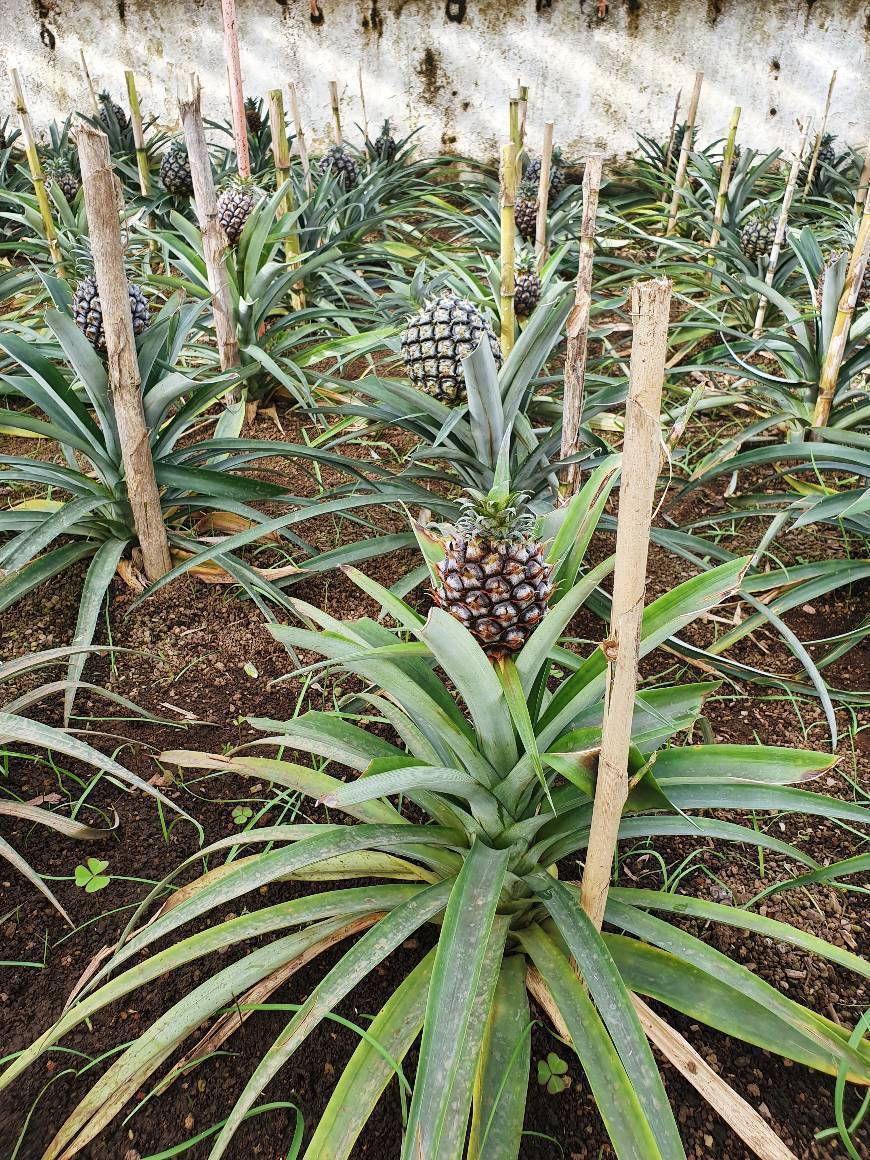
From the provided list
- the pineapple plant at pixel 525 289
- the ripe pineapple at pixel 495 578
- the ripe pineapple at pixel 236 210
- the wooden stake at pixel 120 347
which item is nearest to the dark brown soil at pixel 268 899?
the wooden stake at pixel 120 347

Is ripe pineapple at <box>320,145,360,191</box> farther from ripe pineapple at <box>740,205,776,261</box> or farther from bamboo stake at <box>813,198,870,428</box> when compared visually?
bamboo stake at <box>813,198,870,428</box>

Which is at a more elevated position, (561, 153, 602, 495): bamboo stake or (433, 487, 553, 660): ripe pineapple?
(561, 153, 602, 495): bamboo stake

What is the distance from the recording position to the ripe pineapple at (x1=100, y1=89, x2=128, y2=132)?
417cm

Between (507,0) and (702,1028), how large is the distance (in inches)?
183

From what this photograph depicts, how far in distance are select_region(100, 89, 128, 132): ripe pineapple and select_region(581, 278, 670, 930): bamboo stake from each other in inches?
174

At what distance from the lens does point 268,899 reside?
1149 millimetres

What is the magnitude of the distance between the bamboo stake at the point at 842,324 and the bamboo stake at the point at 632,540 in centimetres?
144

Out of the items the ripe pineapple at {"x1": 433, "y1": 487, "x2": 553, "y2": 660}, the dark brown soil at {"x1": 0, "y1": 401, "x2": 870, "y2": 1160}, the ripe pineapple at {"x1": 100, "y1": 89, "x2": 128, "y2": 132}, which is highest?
the ripe pineapple at {"x1": 433, "y1": 487, "x2": 553, "y2": 660}

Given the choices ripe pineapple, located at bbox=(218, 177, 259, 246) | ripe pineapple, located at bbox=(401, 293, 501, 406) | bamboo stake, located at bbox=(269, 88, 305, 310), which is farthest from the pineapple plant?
ripe pineapple, located at bbox=(218, 177, 259, 246)

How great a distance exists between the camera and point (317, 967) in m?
1.06

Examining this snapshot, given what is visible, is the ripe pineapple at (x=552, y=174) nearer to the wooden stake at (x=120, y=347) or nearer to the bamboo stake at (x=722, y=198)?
the bamboo stake at (x=722, y=198)

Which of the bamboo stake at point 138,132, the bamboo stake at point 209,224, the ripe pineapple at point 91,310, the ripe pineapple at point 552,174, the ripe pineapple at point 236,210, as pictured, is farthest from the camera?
the ripe pineapple at point 552,174

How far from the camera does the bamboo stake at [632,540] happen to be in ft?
1.95

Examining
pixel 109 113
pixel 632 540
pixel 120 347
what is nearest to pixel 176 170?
pixel 109 113
